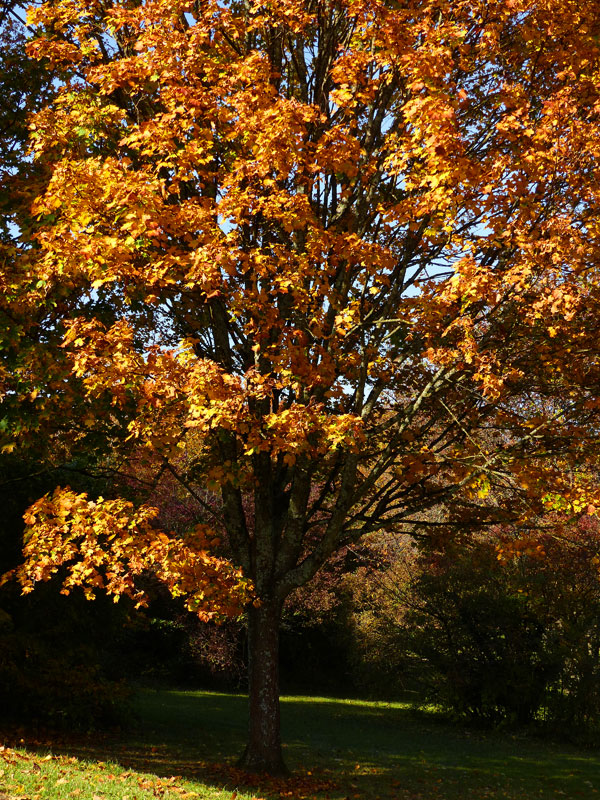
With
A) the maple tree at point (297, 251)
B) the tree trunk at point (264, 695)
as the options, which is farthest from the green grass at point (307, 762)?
the maple tree at point (297, 251)

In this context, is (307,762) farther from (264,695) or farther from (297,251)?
(297,251)

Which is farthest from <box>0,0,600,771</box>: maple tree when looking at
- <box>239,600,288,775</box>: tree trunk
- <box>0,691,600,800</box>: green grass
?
<box>0,691,600,800</box>: green grass

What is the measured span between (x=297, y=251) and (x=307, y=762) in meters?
7.61

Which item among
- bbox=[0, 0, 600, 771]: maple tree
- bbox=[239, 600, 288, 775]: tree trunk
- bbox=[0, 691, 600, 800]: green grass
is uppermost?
bbox=[0, 0, 600, 771]: maple tree

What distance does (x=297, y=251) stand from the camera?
8.20 metres

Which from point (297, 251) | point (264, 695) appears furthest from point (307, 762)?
point (297, 251)

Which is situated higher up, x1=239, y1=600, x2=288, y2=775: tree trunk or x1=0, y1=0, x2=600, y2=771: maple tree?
x1=0, y1=0, x2=600, y2=771: maple tree

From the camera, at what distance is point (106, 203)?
7.14 m

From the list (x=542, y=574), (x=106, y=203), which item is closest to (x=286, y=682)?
(x=542, y=574)

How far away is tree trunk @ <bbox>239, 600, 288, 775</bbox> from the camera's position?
8.93 m

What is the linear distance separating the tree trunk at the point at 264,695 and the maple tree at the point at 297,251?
0.03m

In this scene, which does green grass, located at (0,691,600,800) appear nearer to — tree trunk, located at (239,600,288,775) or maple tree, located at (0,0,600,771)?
tree trunk, located at (239,600,288,775)

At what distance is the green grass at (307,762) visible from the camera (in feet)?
22.8

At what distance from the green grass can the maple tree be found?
1.26m
